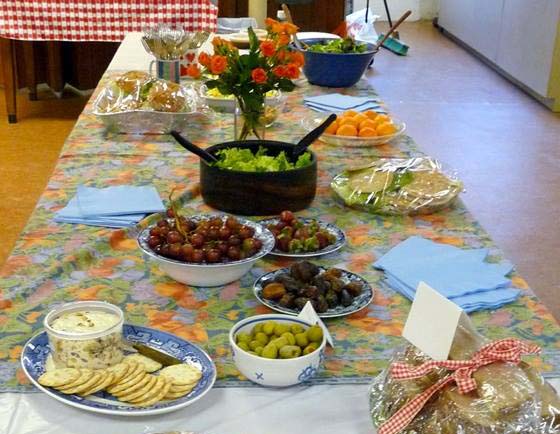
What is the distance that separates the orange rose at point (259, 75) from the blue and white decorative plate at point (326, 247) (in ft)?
1.02

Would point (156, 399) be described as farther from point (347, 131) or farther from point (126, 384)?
point (347, 131)

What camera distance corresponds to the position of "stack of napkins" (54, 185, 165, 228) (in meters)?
1.48

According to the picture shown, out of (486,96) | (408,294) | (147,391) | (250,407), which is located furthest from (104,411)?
(486,96)

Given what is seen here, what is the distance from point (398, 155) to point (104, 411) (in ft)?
3.88

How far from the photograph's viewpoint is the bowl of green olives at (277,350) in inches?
37.7

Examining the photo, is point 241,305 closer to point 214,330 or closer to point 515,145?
point 214,330

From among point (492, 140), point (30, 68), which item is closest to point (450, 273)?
point (492, 140)

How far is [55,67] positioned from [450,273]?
12.4 ft

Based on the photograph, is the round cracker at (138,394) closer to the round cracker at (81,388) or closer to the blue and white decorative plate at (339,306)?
the round cracker at (81,388)

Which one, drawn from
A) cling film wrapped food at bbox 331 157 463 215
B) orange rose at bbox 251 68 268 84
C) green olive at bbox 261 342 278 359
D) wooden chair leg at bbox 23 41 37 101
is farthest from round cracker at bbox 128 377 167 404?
wooden chair leg at bbox 23 41 37 101

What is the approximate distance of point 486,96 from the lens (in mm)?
5098

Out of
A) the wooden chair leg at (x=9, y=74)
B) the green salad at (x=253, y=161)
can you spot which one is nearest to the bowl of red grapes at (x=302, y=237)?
the green salad at (x=253, y=161)

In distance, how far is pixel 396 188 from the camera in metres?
1.59

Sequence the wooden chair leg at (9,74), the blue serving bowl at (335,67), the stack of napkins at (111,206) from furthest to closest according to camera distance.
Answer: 1. the wooden chair leg at (9,74)
2. the blue serving bowl at (335,67)
3. the stack of napkins at (111,206)
